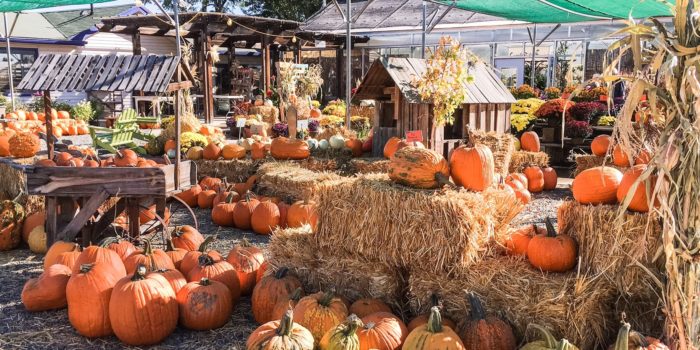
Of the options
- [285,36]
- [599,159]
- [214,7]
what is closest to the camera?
[599,159]

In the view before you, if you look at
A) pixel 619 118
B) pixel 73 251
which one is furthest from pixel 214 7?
pixel 619 118

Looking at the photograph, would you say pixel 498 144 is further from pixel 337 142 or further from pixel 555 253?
pixel 555 253

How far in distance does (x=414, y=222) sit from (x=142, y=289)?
1613mm

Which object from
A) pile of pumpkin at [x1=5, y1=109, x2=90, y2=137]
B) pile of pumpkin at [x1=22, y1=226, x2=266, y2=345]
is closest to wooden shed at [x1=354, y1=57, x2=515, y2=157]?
pile of pumpkin at [x1=22, y1=226, x2=266, y2=345]

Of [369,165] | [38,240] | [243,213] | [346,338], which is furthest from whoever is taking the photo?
[369,165]

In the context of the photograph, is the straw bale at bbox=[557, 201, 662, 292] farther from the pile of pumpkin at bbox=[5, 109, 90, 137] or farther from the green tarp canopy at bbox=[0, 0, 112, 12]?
the pile of pumpkin at bbox=[5, 109, 90, 137]

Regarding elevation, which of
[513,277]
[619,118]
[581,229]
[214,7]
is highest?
[214,7]

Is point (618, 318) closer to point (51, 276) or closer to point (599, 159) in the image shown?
point (51, 276)

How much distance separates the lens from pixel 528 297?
2.94 m

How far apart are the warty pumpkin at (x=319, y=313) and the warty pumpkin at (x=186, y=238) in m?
1.70

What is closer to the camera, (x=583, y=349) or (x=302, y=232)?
(x=583, y=349)

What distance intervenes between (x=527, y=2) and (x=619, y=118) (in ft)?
20.3

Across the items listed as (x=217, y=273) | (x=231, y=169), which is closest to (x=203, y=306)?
(x=217, y=273)

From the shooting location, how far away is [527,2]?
7898 mm
